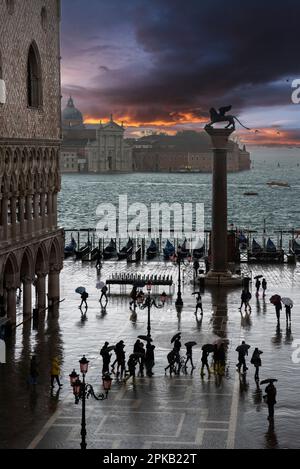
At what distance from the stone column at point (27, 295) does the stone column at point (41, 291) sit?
5.83 ft

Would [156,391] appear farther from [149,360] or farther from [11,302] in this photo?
[11,302]

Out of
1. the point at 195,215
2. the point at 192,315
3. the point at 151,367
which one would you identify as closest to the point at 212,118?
the point at 192,315

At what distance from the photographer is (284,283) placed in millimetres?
62438

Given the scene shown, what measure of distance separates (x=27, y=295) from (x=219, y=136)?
18826mm

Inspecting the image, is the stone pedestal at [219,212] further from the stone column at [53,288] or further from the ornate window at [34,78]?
the ornate window at [34,78]

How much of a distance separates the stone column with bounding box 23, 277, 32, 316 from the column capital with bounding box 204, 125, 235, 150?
59.4 feet

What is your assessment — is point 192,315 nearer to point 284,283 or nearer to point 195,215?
point 284,283

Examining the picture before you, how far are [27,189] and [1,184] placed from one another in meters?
4.00

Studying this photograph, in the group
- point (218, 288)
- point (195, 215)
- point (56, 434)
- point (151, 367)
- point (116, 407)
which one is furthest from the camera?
point (195, 215)

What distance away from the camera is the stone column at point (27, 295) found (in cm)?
4725

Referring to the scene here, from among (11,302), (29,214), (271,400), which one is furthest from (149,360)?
(29,214)

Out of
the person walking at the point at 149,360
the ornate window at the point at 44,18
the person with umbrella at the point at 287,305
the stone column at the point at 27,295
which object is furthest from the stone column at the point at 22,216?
the person with umbrella at the point at 287,305

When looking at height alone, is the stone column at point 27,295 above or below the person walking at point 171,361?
above

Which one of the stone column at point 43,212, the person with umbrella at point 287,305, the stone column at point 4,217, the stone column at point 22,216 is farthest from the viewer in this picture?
the stone column at point 43,212
